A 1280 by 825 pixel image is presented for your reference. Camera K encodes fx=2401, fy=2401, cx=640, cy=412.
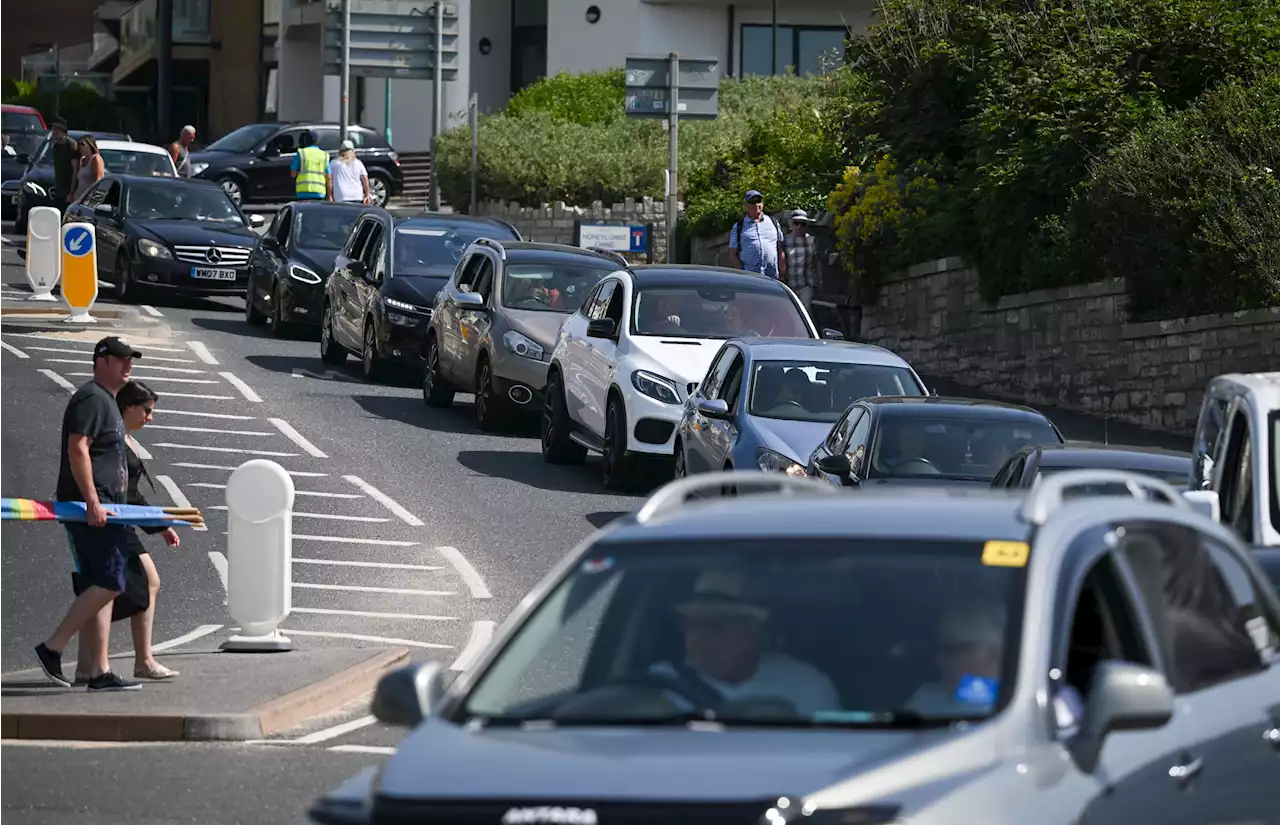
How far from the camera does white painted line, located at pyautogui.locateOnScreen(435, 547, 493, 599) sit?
14727mm

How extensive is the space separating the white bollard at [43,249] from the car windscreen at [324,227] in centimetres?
291

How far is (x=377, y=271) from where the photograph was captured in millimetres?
26016

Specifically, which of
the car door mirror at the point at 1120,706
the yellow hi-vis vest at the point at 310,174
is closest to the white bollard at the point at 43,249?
the yellow hi-vis vest at the point at 310,174

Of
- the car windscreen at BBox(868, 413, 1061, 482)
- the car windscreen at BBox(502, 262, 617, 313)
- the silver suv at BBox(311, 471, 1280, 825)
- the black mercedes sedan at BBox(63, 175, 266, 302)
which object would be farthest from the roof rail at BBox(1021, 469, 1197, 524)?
the black mercedes sedan at BBox(63, 175, 266, 302)

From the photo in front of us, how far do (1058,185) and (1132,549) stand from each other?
2013 centimetres

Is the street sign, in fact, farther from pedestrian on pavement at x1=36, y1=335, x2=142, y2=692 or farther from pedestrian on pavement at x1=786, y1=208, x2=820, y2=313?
pedestrian on pavement at x1=36, y1=335, x2=142, y2=692

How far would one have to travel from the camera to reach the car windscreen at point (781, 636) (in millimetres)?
5312

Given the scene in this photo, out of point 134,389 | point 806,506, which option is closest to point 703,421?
point 134,389

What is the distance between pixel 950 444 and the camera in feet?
48.4

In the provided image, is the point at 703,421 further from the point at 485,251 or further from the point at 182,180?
the point at 182,180

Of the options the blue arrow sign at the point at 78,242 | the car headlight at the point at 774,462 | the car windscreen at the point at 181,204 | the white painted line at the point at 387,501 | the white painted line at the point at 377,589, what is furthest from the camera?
the car windscreen at the point at 181,204

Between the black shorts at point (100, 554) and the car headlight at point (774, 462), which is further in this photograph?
the car headlight at point (774, 462)

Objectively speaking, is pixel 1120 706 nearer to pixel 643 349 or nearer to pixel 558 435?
pixel 643 349

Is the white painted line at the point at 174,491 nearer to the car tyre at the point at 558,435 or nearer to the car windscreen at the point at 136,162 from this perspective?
the car tyre at the point at 558,435
